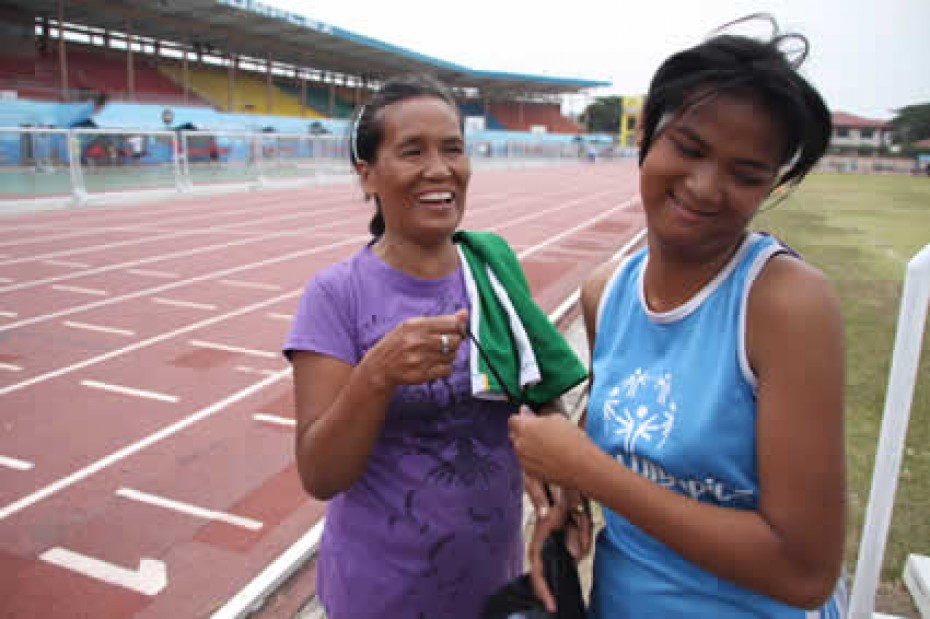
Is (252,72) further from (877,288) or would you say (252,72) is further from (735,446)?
(735,446)

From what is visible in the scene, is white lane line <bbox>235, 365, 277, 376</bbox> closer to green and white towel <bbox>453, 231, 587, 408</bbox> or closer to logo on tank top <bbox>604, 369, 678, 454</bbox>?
green and white towel <bbox>453, 231, 587, 408</bbox>

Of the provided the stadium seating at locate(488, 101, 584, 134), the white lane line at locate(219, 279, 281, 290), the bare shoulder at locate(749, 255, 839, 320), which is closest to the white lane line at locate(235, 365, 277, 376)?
the white lane line at locate(219, 279, 281, 290)

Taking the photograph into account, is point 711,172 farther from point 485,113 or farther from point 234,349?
point 485,113

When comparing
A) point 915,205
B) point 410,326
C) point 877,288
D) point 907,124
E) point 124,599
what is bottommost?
point 124,599

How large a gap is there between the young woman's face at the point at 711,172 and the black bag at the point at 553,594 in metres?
0.63

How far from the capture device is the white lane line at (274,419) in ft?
13.8

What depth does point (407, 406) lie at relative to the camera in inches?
55.6

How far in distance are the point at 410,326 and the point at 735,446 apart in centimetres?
59

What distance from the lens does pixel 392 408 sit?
1.42 meters

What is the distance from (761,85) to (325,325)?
3.01ft

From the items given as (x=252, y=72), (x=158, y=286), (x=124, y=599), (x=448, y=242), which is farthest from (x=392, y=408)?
(x=252, y=72)

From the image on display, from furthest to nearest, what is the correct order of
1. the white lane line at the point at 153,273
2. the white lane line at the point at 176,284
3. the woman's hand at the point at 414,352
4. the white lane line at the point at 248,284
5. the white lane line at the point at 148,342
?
the white lane line at the point at 153,273, the white lane line at the point at 248,284, the white lane line at the point at 176,284, the white lane line at the point at 148,342, the woman's hand at the point at 414,352

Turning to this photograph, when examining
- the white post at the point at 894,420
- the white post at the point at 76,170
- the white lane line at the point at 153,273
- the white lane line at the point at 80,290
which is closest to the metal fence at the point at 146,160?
the white post at the point at 76,170

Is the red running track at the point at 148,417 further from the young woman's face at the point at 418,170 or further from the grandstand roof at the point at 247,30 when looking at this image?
the grandstand roof at the point at 247,30
